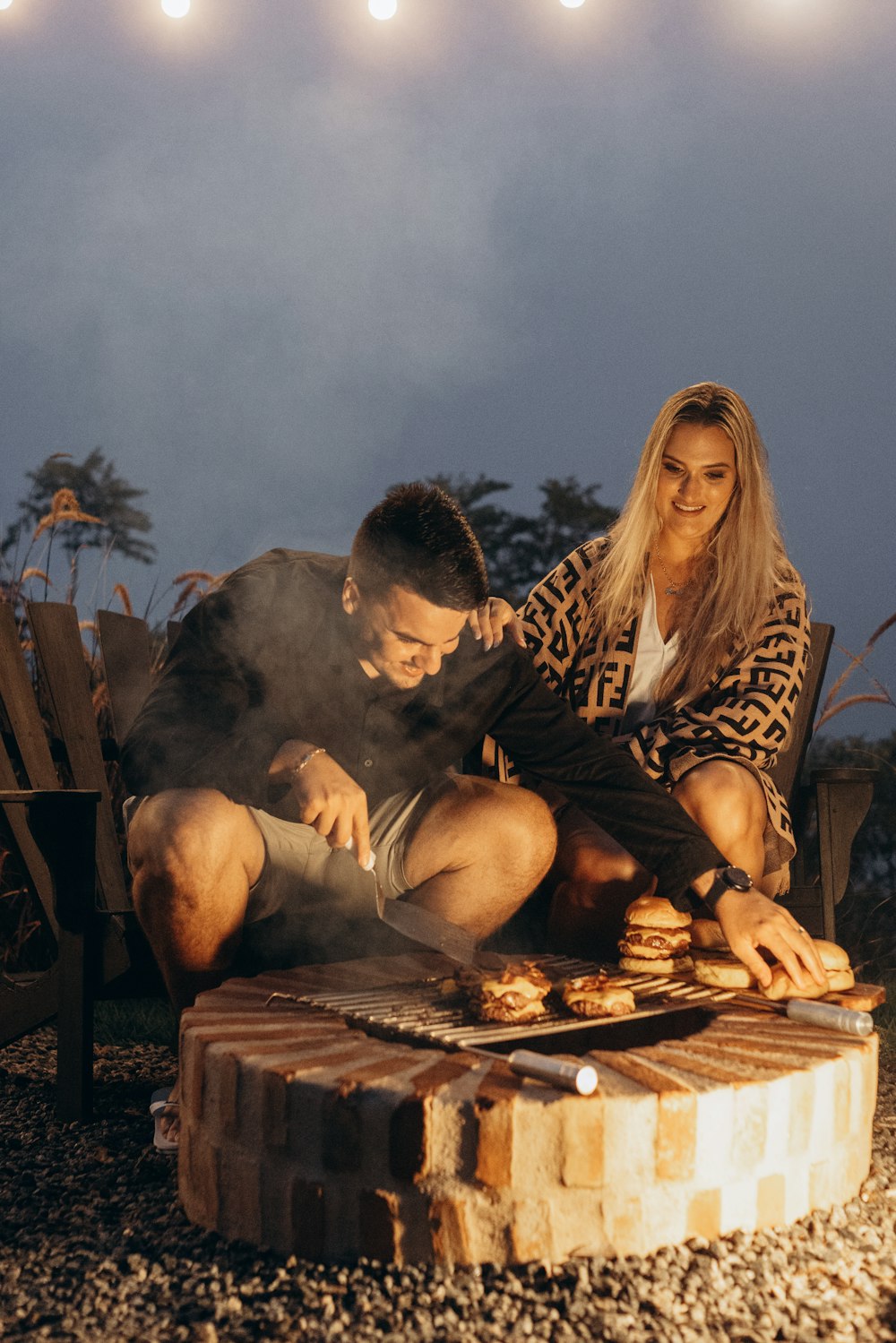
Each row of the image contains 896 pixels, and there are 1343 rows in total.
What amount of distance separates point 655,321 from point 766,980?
46.2 m

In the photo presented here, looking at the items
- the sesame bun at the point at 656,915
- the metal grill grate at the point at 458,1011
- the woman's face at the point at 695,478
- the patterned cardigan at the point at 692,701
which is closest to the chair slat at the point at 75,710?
the patterned cardigan at the point at 692,701

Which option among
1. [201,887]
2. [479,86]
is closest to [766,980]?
[201,887]

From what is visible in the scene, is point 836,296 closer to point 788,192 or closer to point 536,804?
point 788,192

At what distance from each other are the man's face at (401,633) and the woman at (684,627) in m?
0.70

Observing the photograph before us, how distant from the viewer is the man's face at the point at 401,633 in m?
2.34

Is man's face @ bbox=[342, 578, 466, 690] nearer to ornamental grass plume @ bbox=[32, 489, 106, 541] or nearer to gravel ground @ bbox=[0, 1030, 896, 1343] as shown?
gravel ground @ bbox=[0, 1030, 896, 1343]

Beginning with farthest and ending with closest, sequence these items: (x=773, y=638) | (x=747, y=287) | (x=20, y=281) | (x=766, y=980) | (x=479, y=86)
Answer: (x=747, y=287) → (x=20, y=281) → (x=479, y=86) → (x=773, y=638) → (x=766, y=980)

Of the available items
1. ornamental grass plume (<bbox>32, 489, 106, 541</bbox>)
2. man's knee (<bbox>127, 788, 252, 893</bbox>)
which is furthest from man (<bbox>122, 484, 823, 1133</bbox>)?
ornamental grass plume (<bbox>32, 489, 106, 541</bbox>)

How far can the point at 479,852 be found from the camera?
2.56m

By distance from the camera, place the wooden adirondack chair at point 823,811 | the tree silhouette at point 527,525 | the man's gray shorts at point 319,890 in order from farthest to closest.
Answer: the tree silhouette at point 527,525 < the wooden adirondack chair at point 823,811 < the man's gray shorts at point 319,890

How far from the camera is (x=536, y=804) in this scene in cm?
261

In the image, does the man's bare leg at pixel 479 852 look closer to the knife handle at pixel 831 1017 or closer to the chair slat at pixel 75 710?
the knife handle at pixel 831 1017

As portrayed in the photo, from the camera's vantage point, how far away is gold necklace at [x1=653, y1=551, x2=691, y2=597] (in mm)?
3203

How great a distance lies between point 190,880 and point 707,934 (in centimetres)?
107
